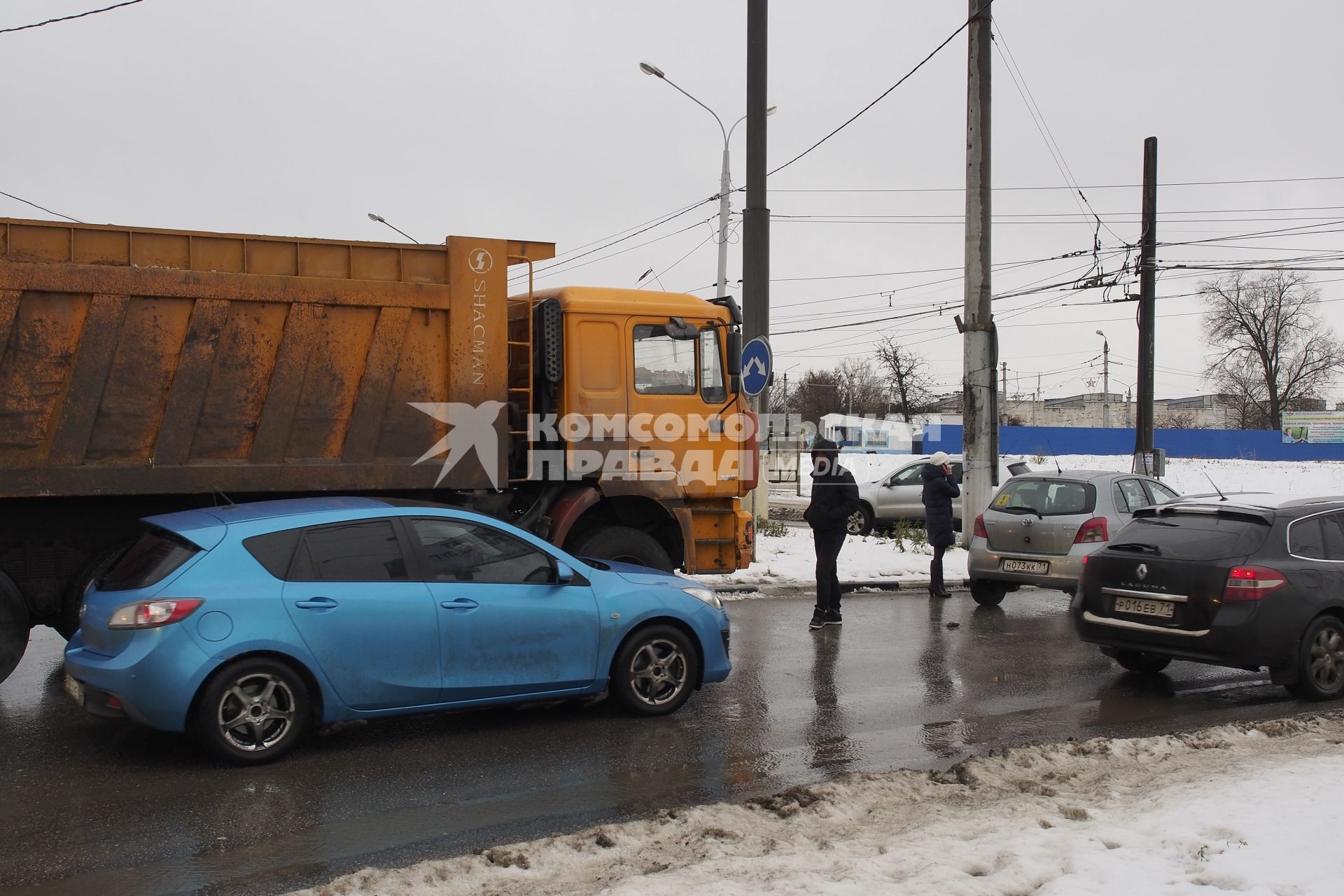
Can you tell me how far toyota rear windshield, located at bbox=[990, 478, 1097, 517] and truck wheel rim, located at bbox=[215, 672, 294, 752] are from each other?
28.4ft

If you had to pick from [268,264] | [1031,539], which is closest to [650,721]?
[268,264]

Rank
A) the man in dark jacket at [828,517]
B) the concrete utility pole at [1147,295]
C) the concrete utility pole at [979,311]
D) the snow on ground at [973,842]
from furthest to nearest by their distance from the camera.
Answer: the concrete utility pole at [1147,295], the concrete utility pole at [979,311], the man in dark jacket at [828,517], the snow on ground at [973,842]

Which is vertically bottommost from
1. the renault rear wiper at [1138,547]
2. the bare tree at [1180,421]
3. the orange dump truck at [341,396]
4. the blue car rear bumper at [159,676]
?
the blue car rear bumper at [159,676]

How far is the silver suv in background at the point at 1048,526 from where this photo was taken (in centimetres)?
1182

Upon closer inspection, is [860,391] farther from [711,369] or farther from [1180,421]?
[711,369]

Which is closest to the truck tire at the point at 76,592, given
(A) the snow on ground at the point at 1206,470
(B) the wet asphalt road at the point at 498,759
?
(B) the wet asphalt road at the point at 498,759

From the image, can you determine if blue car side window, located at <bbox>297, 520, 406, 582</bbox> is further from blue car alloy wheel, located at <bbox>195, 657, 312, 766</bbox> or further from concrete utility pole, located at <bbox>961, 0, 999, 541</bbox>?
concrete utility pole, located at <bbox>961, 0, 999, 541</bbox>

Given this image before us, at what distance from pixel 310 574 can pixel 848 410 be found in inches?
2750

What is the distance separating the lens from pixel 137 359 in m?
7.41

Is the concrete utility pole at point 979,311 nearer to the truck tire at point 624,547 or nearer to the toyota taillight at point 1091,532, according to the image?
the toyota taillight at point 1091,532

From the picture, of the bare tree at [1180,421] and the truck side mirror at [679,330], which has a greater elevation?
the bare tree at [1180,421]

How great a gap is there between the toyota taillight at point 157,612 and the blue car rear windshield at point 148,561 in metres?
0.14

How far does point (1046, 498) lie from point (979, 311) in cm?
561

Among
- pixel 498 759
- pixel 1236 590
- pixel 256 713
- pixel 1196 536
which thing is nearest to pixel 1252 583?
pixel 1236 590
